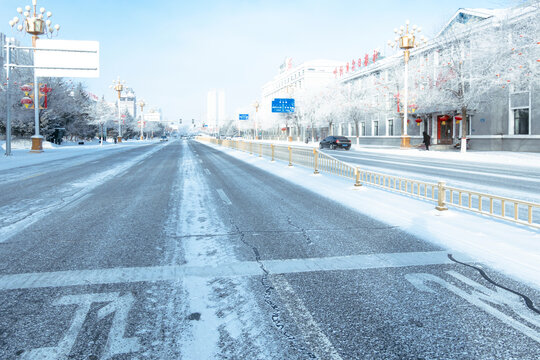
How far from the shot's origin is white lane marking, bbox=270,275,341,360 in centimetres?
244

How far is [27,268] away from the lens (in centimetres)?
398

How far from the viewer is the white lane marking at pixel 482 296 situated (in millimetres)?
2740

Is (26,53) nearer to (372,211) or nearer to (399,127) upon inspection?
(399,127)

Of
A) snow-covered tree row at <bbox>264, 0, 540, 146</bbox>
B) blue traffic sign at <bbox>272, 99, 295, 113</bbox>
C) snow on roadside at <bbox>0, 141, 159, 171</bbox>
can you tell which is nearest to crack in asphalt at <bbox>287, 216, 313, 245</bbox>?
snow on roadside at <bbox>0, 141, 159, 171</bbox>

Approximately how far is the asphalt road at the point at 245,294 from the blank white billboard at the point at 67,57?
21.0 metres

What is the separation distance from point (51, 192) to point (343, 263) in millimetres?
8457

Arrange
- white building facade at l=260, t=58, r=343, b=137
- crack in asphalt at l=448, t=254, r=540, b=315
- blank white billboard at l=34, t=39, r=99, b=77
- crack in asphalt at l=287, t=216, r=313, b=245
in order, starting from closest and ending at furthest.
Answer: crack in asphalt at l=448, t=254, r=540, b=315 → crack in asphalt at l=287, t=216, r=313, b=245 → blank white billboard at l=34, t=39, r=99, b=77 → white building facade at l=260, t=58, r=343, b=137

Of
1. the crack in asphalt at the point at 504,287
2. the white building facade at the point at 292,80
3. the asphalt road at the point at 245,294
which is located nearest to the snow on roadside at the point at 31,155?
the asphalt road at the point at 245,294

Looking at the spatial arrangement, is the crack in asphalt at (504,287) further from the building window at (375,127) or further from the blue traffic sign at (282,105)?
the building window at (375,127)

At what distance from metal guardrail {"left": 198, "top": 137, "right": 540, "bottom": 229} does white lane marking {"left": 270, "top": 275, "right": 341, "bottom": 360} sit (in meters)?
3.97

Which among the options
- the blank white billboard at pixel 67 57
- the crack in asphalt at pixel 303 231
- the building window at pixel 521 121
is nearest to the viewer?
the crack in asphalt at pixel 303 231

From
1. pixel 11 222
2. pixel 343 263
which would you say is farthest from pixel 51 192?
pixel 343 263

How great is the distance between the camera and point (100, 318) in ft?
9.45

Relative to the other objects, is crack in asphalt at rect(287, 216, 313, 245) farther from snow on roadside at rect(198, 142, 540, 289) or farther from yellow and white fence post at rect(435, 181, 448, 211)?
yellow and white fence post at rect(435, 181, 448, 211)
